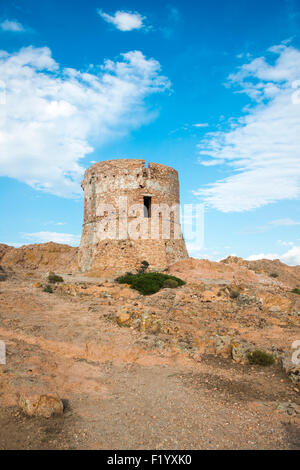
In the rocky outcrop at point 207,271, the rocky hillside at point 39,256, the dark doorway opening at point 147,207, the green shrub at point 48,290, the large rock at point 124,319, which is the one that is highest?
the dark doorway opening at point 147,207

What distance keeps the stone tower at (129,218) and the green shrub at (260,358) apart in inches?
468

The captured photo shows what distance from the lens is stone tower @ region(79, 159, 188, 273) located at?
19312mm

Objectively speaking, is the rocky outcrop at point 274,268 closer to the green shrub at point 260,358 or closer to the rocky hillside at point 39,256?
the rocky hillside at point 39,256

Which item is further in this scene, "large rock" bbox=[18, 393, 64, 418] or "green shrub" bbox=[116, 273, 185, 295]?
"green shrub" bbox=[116, 273, 185, 295]

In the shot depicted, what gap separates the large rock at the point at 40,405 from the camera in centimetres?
430

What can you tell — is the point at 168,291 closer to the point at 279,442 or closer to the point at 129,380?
the point at 129,380

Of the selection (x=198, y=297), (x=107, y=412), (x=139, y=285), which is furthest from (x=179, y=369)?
(x=139, y=285)

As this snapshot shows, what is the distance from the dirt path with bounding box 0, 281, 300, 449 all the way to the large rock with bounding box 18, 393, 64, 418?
11cm

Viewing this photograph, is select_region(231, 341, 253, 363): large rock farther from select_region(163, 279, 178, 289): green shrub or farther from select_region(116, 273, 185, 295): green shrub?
select_region(163, 279, 178, 289): green shrub

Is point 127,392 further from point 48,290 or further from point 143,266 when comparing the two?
point 143,266

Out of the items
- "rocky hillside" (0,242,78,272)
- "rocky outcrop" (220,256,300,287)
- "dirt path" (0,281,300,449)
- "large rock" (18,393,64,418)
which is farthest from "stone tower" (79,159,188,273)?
"large rock" (18,393,64,418)

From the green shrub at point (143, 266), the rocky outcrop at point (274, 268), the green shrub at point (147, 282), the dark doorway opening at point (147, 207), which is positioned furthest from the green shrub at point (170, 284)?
the rocky outcrop at point (274, 268)
